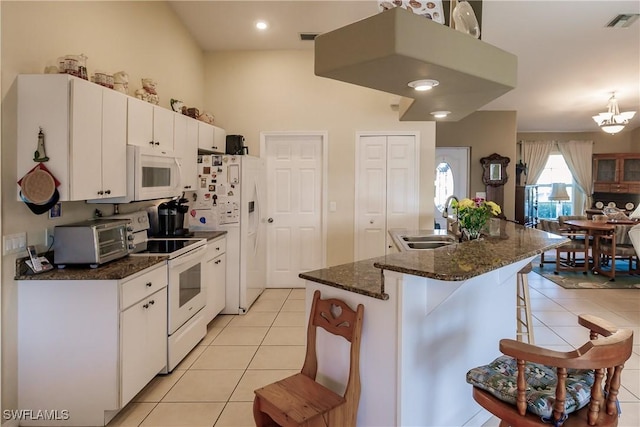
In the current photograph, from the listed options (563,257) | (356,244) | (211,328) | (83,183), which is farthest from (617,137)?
(83,183)

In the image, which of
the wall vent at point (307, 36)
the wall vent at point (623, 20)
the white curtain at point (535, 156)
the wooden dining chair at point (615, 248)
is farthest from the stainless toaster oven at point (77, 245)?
the white curtain at point (535, 156)

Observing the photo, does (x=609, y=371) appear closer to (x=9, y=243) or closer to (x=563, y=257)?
(x=9, y=243)

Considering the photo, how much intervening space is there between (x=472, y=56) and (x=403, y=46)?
49cm

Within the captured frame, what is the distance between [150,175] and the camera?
3.06m

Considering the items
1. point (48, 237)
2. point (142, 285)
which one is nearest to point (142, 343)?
point (142, 285)

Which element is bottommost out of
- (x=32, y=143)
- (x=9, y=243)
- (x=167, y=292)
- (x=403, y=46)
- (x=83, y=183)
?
(x=167, y=292)

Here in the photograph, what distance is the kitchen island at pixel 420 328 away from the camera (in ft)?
5.74

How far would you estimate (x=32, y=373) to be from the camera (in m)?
2.24

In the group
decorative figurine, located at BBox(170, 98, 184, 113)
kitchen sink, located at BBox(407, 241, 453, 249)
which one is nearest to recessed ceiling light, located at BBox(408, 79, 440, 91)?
kitchen sink, located at BBox(407, 241, 453, 249)

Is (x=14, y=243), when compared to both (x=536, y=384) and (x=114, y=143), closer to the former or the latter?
(x=114, y=143)

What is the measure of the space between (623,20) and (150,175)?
4778 mm

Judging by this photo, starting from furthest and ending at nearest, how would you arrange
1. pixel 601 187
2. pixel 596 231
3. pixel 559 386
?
pixel 601 187, pixel 596 231, pixel 559 386

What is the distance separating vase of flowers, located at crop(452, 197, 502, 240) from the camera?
2.69 m

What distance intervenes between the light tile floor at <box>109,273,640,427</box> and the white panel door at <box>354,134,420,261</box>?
4.14 feet
